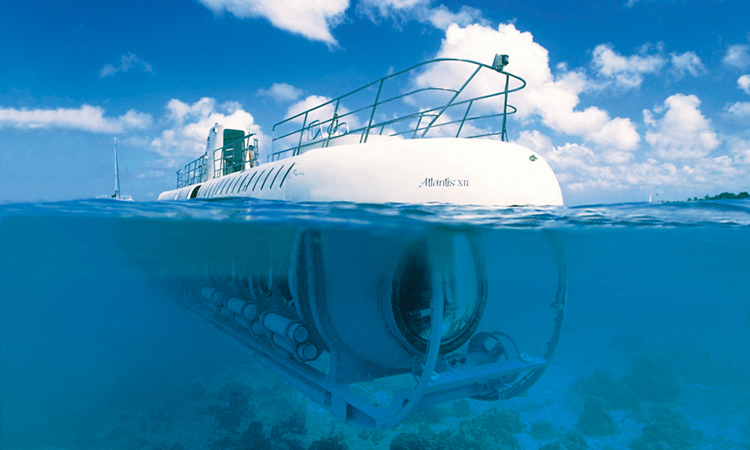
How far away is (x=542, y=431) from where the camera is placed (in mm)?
13391

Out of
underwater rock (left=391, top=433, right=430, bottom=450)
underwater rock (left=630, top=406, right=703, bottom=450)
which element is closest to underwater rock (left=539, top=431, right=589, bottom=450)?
underwater rock (left=630, top=406, right=703, bottom=450)

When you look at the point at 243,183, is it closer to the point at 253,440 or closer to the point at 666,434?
the point at 253,440

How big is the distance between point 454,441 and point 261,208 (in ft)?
30.6

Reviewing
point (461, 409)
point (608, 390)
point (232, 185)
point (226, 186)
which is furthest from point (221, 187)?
point (608, 390)

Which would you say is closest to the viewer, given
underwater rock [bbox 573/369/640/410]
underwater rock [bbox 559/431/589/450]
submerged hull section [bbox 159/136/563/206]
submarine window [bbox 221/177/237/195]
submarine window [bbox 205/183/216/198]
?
submerged hull section [bbox 159/136/563/206]

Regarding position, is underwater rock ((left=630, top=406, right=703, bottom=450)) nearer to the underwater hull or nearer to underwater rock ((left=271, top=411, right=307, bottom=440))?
underwater rock ((left=271, top=411, right=307, bottom=440))

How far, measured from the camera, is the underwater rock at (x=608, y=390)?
615 inches

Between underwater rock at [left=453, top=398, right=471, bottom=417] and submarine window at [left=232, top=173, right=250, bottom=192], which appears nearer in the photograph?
submarine window at [left=232, top=173, right=250, bottom=192]

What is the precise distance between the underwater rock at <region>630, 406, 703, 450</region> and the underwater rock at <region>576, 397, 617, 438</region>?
0.90 meters

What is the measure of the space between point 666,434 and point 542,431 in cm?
548

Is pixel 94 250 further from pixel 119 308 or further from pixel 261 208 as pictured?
pixel 119 308

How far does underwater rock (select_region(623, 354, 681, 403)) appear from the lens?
1666 cm

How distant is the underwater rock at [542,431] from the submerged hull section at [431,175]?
1203cm

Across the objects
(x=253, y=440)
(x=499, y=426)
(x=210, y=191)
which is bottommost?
(x=499, y=426)
